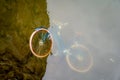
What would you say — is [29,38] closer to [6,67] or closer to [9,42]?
[9,42]

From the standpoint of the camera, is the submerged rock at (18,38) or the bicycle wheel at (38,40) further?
the bicycle wheel at (38,40)

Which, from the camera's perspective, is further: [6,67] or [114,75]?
[114,75]

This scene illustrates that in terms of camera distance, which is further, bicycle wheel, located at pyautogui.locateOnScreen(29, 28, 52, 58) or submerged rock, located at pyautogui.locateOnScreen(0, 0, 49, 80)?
bicycle wheel, located at pyautogui.locateOnScreen(29, 28, 52, 58)

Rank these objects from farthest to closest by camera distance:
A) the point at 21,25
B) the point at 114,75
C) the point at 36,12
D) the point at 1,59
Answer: the point at 114,75 → the point at 36,12 → the point at 21,25 → the point at 1,59

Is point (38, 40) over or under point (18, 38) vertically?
over

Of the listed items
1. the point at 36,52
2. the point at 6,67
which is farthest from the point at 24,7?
the point at 6,67

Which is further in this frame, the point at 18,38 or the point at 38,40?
→ the point at 38,40

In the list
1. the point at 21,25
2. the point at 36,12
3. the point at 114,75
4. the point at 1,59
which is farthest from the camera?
the point at 114,75

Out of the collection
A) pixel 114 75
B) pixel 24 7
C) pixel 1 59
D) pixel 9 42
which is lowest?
pixel 1 59
